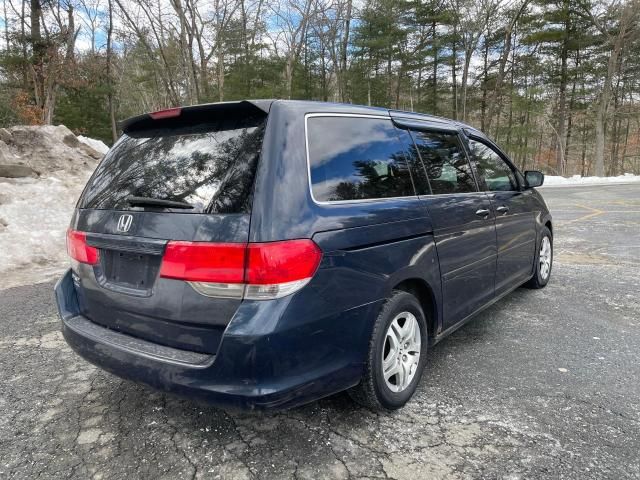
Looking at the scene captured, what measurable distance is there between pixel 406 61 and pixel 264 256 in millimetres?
30698

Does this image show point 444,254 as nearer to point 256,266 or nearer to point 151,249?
point 256,266

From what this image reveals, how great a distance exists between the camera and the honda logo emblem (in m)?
2.20

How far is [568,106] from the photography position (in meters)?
30.5

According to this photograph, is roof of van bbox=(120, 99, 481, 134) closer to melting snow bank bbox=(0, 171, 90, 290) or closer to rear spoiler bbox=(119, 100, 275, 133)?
rear spoiler bbox=(119, 100, 275, 133)

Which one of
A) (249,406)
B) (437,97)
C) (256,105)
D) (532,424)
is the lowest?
(532,424)

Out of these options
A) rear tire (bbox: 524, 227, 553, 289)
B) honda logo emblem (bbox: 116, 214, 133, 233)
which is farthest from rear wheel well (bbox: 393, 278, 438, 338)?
rear tire (bbox: 524, 227, 553, 289)

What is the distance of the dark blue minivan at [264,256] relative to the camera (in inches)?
74.5

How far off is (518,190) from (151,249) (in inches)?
139

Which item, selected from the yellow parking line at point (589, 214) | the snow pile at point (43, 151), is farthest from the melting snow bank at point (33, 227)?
the yellow parking line at point (589, 214)

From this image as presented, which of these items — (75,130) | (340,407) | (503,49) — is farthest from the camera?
(503,49)

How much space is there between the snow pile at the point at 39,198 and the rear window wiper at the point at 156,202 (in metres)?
4.50

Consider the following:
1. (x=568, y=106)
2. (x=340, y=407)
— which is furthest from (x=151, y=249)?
(x=568, y=106)

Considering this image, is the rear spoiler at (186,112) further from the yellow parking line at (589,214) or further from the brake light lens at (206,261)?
the yellow parking line at (589,214)

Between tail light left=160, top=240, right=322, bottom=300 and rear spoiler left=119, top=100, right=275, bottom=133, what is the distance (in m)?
0.70
